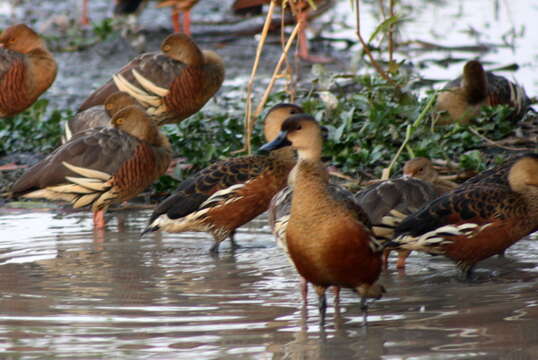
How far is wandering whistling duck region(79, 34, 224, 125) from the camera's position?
10.2 metres

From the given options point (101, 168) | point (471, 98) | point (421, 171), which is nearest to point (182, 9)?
point (471, 98)

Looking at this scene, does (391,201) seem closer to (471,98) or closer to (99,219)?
(99,219)

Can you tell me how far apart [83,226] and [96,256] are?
123cm

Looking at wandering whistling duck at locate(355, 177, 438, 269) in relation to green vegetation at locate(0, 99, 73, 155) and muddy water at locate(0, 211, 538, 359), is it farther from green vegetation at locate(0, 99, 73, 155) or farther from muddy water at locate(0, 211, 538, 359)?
green vegetation at locate(0, 99, 73, 155)

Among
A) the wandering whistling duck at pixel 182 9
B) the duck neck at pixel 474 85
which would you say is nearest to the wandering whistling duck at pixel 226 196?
A: the duck neck at pixel 474 85

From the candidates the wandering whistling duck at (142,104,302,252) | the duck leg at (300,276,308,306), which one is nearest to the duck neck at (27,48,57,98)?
the wandering whistling duck at (142,104,302,252)

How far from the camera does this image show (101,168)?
8.13 m

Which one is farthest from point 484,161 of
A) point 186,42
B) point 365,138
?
point 186,42

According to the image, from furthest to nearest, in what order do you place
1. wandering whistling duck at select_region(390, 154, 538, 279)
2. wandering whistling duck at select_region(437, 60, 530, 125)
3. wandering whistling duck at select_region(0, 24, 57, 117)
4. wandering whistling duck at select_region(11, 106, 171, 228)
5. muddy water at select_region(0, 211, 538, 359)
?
wandering whistling duck at select_region(0, 24, 57, 117) → wandering whistling duck at select_region(437, 60, 530, 125) → wandering whistling duck at select_region(11, 106, 171, 228) → wandering whistling duck at select_region(390, 154, 538, 279) → muddy water at select_region(0, 211, 538, 359)

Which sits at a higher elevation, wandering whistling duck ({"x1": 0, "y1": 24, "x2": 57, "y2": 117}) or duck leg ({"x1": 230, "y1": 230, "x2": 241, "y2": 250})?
wandering whistling duck ({"x1": 0, "y1": 24, "x2": 57, "y2": 117})

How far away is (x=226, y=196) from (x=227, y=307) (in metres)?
1.93

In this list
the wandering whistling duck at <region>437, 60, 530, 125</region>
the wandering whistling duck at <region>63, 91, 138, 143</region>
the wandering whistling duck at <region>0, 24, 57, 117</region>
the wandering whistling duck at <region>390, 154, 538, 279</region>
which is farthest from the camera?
the wandering whistling duck at <region>0, 24, 57, 117</region>

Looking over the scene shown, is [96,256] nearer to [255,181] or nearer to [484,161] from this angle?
[255,181]

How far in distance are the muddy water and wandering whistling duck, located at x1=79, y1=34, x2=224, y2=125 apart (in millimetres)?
2816
